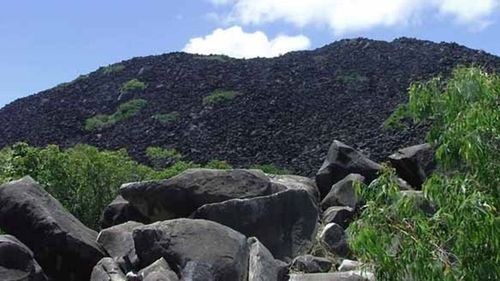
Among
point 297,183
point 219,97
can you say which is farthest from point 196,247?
point 219,97

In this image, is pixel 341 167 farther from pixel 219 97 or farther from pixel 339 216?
pixel 219 97

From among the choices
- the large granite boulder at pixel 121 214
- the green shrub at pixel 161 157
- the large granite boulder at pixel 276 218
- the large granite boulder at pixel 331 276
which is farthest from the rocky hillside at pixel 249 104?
the large granite boulder at pixel 331 276

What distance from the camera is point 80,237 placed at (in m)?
12.2

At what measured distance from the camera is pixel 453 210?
22.7 ft

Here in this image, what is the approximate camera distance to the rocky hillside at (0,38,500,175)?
4075cm

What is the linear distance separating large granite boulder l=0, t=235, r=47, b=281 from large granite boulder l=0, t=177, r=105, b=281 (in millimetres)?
701

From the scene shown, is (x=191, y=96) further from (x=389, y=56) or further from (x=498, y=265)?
(x=498, y=265)

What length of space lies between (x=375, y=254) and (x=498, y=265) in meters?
1.02

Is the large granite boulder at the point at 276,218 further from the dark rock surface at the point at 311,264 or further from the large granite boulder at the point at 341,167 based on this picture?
the large granite boulder at the point at 341,167

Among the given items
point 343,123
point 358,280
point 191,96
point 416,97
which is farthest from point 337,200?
point 191,96

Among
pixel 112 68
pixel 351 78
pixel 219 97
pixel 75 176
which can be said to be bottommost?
pixel 75 176

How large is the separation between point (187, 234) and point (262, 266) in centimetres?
111

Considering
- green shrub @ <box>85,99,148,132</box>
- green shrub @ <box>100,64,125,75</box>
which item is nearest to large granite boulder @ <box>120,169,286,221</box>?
green shrub @ <box>85,99,148,132</box>

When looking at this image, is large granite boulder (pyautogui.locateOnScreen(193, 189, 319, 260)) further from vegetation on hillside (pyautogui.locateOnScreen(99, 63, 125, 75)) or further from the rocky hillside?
vegetation on hillside (pyautogui.locateOnScreen(99, 63, 125, 75))
